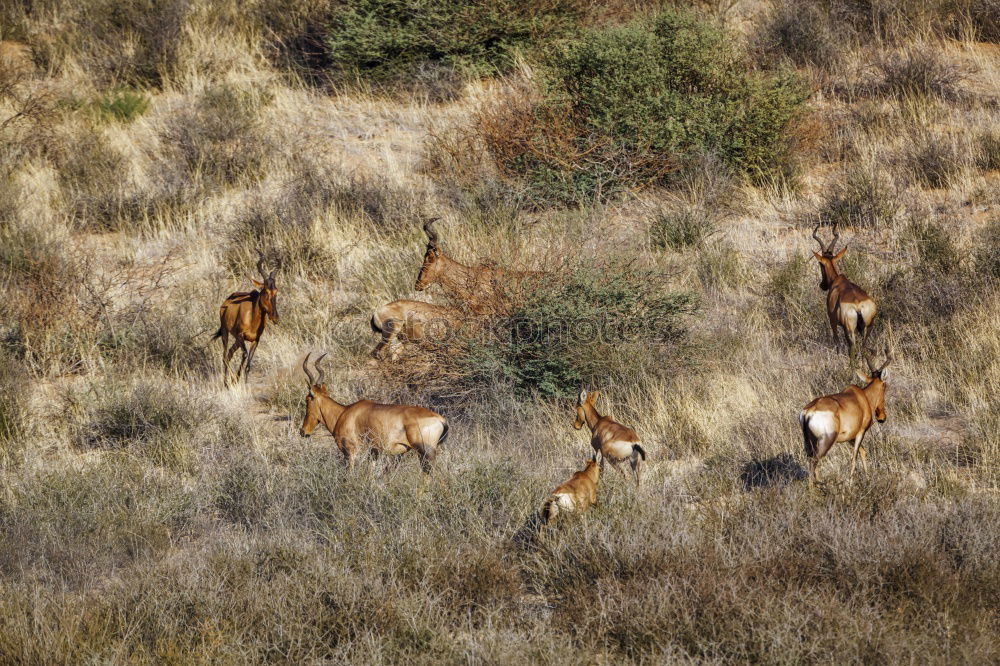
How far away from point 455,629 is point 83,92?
42.9 feet

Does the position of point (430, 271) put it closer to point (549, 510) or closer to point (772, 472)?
point (772, 472)

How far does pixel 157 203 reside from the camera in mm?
13383

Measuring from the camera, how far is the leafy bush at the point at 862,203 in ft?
40.8

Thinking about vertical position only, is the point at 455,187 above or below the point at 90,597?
below

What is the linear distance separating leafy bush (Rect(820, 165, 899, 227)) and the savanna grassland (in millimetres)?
35

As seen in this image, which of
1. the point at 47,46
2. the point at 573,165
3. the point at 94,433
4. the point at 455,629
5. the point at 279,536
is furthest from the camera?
the point at 47,46

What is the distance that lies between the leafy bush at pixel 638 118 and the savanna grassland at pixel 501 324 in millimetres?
59

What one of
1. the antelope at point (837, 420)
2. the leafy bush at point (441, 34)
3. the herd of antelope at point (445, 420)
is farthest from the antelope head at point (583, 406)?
the leafy bush at point (441, 34)

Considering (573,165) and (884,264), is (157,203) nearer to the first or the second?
(573,165)

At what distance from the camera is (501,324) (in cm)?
939

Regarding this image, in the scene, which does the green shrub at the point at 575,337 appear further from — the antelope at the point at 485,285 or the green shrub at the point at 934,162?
the green shrub at the point at 934,162

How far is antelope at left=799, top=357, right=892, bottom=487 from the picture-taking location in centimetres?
682

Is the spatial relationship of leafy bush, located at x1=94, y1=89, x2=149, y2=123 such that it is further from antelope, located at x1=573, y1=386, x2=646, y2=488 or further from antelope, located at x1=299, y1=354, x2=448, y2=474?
antelope, located at x1=573, y1=386, x2=646, y2=488

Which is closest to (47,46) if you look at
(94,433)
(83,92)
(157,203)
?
(83,92)
